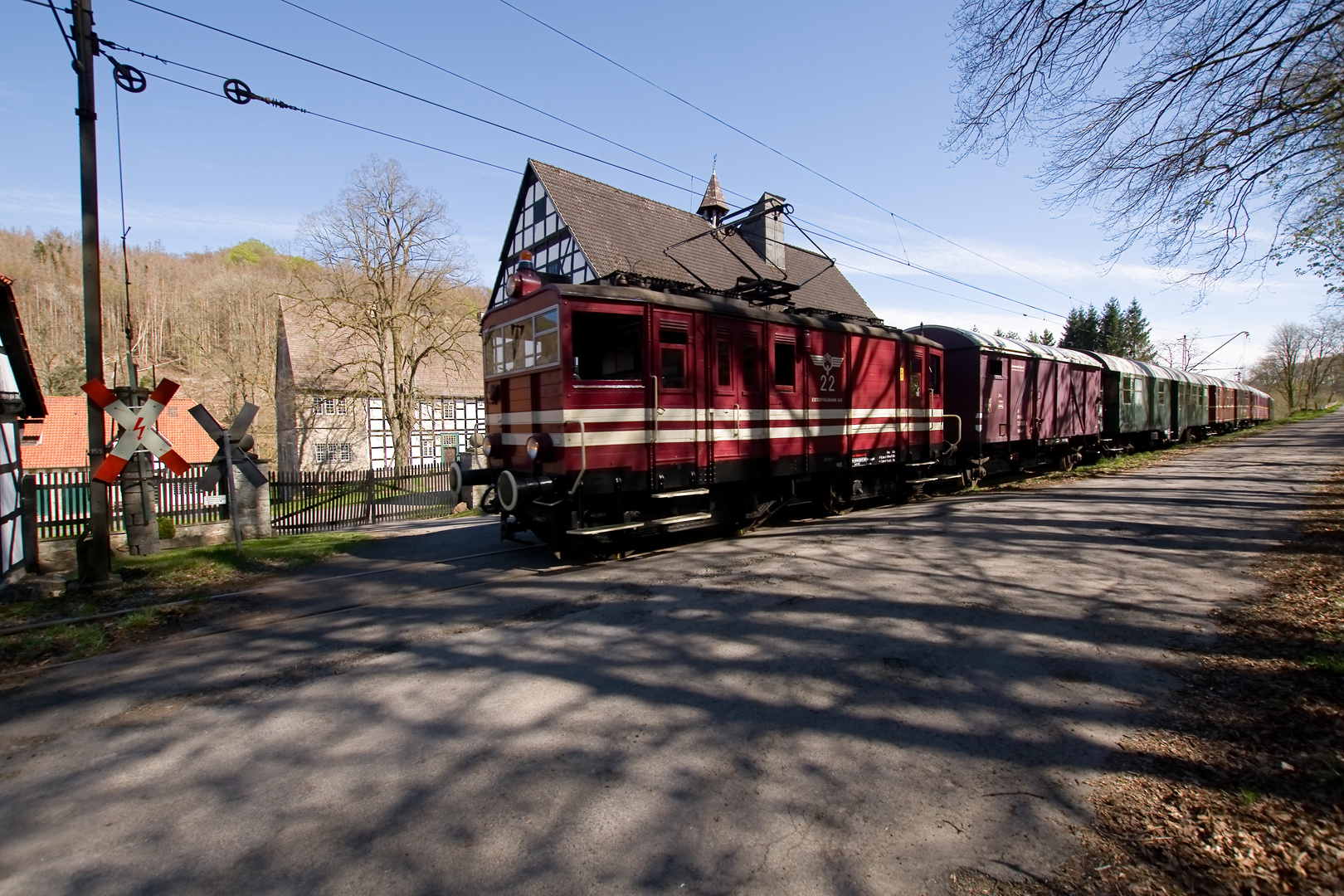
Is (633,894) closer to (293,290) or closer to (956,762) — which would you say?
(956,762)

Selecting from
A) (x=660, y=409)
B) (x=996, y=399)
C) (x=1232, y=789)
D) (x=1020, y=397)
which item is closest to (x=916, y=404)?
(x=996, y=399)

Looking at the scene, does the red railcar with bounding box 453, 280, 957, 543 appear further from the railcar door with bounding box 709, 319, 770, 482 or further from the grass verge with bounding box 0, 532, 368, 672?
the grass verge with bounding box 0, 532, 368, 672

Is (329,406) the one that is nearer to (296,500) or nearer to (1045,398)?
(296,500)

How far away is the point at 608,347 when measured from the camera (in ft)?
30.5

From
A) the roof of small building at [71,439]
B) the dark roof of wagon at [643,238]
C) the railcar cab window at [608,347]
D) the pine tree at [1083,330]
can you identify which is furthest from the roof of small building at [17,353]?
the pine tree at [1083,330]

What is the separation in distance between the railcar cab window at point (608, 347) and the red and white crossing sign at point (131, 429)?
16.6ft

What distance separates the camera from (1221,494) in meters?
12.6

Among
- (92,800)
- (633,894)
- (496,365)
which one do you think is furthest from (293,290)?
(633,894)

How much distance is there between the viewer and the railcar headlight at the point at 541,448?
7898mm

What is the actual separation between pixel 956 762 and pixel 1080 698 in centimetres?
132

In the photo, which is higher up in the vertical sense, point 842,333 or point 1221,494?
point 842,333

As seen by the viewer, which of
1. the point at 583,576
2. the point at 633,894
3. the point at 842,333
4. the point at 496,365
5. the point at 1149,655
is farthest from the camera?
the point at 842,333

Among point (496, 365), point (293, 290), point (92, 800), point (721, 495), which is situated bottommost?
point (92, 800)

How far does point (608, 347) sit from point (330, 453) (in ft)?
101
